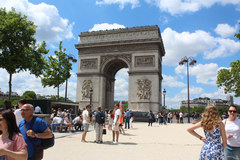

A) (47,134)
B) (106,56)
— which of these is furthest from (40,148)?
(106,56)

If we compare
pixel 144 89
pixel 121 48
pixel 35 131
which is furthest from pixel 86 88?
pixel 35 131

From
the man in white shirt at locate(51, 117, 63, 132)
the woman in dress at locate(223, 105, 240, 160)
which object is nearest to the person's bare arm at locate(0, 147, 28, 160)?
the woman in dress at locate(223, 105, 240, 160)

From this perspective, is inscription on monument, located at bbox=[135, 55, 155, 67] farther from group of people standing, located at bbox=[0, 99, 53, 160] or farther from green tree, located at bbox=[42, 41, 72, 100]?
group of people standing, located at bbox=[0, 99, 53, 160]

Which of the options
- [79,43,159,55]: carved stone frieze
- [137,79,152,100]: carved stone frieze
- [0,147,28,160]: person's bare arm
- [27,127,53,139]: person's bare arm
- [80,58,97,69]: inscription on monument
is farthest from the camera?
[80,58,97,69]: inscription on monument

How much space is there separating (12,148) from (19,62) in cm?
2257

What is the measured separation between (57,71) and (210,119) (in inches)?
1283

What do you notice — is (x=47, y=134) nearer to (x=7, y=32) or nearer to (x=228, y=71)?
(x=7, y=32)

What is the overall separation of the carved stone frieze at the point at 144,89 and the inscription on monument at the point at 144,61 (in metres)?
2.45

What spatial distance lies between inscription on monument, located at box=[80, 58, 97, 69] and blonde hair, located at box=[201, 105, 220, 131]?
100ft

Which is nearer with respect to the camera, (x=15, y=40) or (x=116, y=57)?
(x=15, y=40)

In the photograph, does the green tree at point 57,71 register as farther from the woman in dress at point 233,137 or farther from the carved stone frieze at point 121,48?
the woman in dress at point 233,137

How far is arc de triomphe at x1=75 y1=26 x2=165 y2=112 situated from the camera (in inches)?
1198

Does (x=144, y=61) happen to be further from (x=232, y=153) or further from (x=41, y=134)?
(x=41, y=134)

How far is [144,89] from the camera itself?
30438 mm
